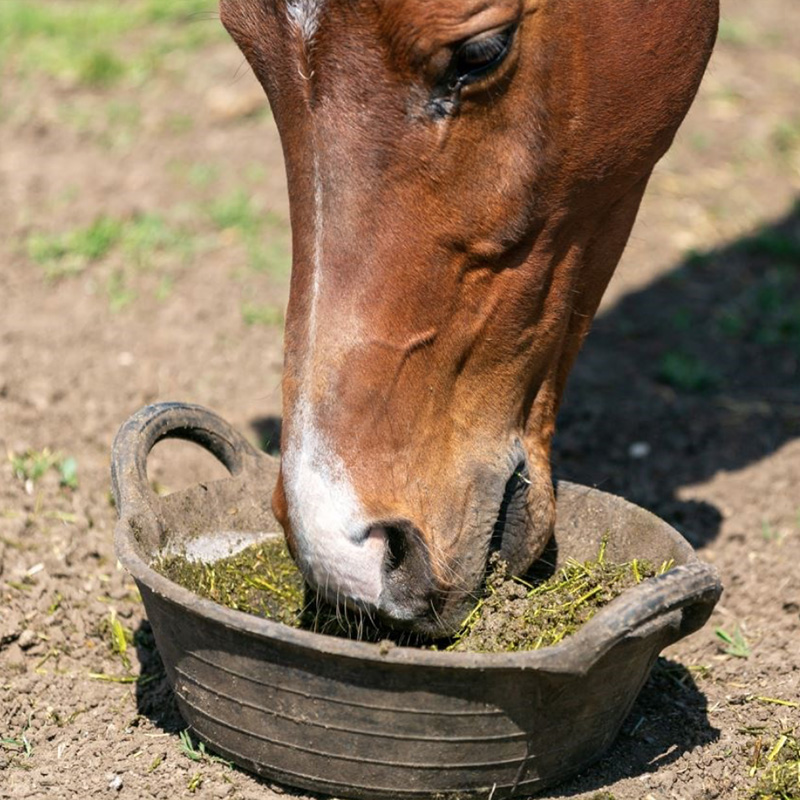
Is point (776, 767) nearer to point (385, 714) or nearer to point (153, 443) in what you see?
point (385, 714)

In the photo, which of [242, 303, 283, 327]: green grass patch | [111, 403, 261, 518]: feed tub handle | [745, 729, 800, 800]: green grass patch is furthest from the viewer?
[242, 303, 283, 327]: green grass patch

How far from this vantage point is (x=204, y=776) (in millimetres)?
2623

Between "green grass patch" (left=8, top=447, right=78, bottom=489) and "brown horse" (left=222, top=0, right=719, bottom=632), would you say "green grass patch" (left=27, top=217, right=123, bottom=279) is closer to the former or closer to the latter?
"green grass patch" (left=8, top=447, right=78, bottom=489)

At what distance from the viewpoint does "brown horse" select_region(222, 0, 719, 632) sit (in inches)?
94.7

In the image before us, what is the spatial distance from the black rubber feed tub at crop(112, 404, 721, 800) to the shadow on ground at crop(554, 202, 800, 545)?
142cm

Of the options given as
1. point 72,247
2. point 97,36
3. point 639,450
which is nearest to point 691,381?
point 639,450

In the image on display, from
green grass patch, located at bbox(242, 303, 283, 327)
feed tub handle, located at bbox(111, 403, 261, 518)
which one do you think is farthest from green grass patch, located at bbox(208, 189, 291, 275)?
feed tub handle, located at bbox(111, 403, 261, 518)

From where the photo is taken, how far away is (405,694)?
2.30 metres

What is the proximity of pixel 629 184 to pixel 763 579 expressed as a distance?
4.22 feet

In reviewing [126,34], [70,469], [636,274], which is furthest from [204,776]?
[126,34]

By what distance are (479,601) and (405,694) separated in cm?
41

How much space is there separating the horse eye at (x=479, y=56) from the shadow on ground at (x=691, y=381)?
1.77 metres

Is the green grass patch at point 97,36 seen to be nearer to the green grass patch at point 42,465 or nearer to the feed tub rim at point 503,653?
the green grass patch at point 42,465

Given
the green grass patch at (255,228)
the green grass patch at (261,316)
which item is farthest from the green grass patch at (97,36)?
the green grass patch at (261,316)
